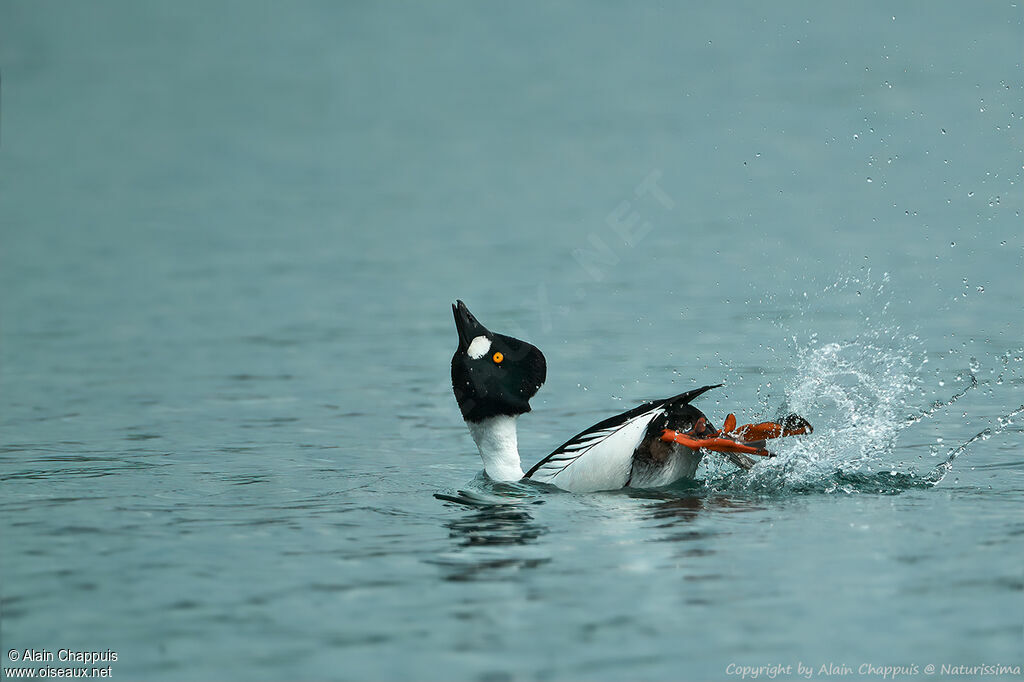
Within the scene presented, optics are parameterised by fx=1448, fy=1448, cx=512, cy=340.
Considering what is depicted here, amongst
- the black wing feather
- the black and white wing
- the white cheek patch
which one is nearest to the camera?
the black wing feather

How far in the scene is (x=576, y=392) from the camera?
505 inches

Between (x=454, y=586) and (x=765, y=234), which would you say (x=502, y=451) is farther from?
(x=765, y=234)

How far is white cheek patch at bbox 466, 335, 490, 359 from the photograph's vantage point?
9.63 m

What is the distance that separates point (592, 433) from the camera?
9.27 metres

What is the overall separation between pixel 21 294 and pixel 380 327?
5.43m

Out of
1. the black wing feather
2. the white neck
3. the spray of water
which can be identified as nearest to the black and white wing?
the black wing feather

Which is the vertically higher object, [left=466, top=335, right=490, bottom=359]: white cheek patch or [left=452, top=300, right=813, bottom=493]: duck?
[left=466, top=335, right=490, bottom=359]: white cheek patch

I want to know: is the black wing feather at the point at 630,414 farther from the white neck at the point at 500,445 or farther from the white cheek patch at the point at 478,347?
the white cheek patch at the point at 478,347

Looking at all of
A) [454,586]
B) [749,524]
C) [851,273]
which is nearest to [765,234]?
[851,273]

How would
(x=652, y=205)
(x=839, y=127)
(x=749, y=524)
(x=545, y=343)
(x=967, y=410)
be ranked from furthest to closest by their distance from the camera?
(x=839, y=127), (x=652, y=205), (x=545, y=343), (x=967, y=410), (x=749, y=524)

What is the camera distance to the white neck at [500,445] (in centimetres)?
968

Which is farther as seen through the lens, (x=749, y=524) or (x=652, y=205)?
(x=652, y=205)

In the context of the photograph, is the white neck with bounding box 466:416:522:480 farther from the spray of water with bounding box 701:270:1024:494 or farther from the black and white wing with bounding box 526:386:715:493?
the spray of water with bounding box 701:270:1024:494

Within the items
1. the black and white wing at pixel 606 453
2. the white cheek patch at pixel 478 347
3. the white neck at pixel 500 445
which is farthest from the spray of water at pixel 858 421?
the white cheek patch at pixel 478 347
